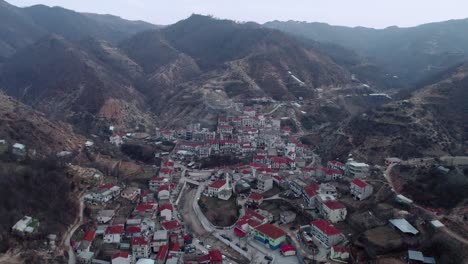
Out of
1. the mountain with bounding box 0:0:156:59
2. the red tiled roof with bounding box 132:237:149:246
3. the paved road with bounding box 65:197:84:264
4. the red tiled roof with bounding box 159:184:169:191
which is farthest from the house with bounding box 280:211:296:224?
the mountain with bounding box 0:0:156:59

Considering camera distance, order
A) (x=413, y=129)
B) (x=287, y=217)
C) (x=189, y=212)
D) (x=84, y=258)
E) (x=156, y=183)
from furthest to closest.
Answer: (x=413, y=129)
(x=156, y=183)
(x=189, y=212)
(x=287, y=217)
(x=84, y=258)

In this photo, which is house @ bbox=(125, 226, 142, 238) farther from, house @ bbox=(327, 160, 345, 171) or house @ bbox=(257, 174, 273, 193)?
house @ bbox=(327, 160, 345, 171)

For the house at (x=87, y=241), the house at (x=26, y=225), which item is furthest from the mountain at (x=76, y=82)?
the house at (x=26, y=225)

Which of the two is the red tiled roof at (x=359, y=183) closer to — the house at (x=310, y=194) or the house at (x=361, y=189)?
the house at (x=361, y=189)

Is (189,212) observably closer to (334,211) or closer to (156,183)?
(156,183)

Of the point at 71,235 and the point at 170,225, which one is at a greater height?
the point at 71,235

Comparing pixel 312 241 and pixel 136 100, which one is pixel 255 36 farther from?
pixel 312 241

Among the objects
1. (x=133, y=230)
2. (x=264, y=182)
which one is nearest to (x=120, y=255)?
(x=133, y=230)

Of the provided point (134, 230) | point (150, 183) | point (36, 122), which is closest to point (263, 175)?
point (150, 183)
